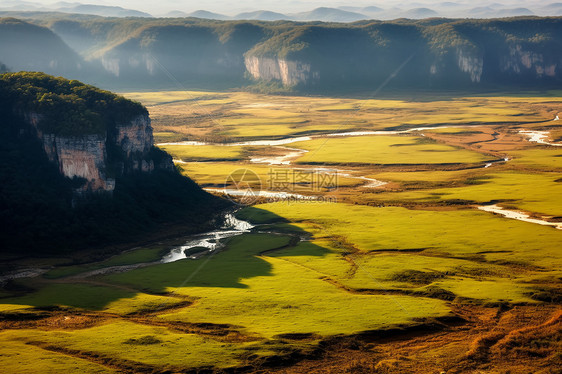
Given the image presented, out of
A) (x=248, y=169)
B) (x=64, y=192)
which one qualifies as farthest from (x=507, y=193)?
(x=64, y=192)

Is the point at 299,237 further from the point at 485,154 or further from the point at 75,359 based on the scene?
the point at 485,154

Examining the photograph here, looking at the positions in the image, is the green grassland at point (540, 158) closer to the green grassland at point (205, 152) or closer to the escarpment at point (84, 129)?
the green grassland at point (205, 152)

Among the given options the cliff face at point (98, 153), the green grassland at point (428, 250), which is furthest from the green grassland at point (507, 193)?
the cliff face at point (98, 153)

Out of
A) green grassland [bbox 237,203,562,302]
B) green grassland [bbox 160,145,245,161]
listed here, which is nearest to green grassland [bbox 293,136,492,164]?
green grassland [bbox 160,145,245,161]

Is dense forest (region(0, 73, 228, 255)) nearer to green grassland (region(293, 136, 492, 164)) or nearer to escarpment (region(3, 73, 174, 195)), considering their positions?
escarpment (region(3, 73, 174, 195))

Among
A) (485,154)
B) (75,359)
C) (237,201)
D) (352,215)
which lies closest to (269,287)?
(75,359)

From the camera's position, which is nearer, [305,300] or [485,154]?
[305,300]

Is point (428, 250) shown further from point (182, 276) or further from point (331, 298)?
point (182, 276)
